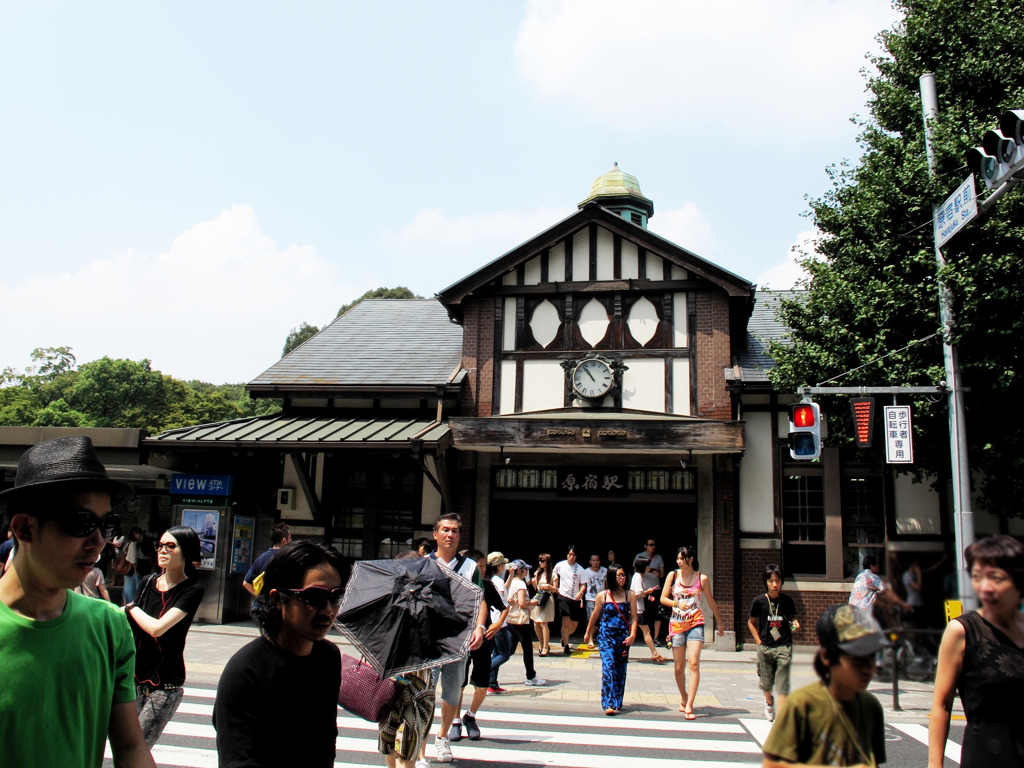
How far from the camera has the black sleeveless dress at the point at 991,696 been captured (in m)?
3.03

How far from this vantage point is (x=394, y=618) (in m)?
5.35

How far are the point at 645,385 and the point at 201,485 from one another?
9027 millimetres

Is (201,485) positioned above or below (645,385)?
below

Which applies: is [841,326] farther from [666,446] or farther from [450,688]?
[450,688]

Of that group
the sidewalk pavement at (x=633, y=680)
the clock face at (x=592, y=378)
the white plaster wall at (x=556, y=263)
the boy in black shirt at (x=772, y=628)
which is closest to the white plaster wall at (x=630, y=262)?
the white plaster wall at (x=556, y=263)

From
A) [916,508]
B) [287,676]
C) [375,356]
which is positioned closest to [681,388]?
[916,508]

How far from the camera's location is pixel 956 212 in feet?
32.6

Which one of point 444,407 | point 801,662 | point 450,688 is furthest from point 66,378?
point 801,662

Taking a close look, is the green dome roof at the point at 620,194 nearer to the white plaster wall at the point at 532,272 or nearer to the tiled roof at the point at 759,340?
the tiled roof at the point at 759,340

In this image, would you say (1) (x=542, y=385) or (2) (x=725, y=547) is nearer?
(2) (x=725, y=547)

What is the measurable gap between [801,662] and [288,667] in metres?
2.05

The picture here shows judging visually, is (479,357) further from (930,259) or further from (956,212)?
(956,212)

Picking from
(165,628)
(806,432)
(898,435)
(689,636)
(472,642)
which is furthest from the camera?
(806,432)

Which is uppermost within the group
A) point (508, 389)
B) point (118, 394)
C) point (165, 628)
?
point (118, 394)
